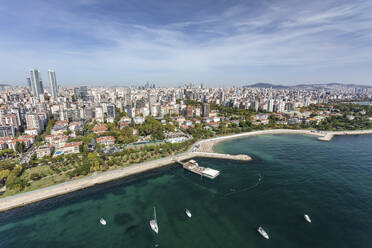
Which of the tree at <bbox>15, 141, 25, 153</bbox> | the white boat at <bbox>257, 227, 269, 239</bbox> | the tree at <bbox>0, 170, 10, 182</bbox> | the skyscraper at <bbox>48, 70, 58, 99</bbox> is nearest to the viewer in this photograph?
the white boat at <bbox>257, 227, 269, 239</bbox>

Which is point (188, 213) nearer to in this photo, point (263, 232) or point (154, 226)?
point (154, 226)

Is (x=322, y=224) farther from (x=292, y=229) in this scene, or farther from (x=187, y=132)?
(x=187, y=132)

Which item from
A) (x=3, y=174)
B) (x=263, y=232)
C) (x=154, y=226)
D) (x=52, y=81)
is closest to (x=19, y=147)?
(x=3, y=174)

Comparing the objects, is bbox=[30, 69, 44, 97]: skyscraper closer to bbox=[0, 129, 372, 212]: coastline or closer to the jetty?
bbox=[0, 129, 372, 212]: coastline

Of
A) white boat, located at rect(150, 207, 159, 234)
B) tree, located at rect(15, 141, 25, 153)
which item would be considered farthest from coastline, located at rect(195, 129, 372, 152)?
tree, located at rect(15, 141, 25, 153)

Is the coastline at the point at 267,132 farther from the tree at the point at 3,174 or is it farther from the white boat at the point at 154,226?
the tree at the point at 3,174

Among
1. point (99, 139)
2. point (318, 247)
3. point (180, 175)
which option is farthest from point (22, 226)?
point (318, 247)
